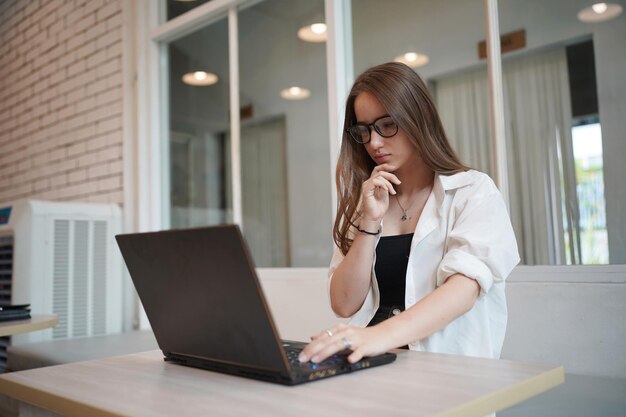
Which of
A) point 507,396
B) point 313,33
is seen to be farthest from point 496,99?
point 507,396

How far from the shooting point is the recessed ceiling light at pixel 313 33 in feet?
10.1

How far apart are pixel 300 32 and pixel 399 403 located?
2.83 m

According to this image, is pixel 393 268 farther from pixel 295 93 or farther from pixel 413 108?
pixel 295 93

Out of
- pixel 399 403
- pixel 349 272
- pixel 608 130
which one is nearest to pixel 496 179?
pixel 608 130

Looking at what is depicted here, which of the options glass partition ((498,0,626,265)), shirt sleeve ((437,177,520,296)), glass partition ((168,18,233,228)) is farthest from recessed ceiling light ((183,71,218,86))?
shirt sleeve ((437,177,520,296))

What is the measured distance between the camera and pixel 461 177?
1404 mm

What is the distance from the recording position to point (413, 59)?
13.9 feet

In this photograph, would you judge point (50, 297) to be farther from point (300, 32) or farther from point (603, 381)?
point (603, 381)

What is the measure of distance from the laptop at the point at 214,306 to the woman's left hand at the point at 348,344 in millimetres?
13

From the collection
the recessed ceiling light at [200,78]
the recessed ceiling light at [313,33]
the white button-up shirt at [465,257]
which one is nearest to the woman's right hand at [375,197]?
the white button-up shirt at [465,257]

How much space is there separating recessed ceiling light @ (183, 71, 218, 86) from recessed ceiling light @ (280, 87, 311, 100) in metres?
0.46

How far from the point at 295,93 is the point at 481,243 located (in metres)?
2.46

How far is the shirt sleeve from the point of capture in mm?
1213

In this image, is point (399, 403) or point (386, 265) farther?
point (386, 265)
